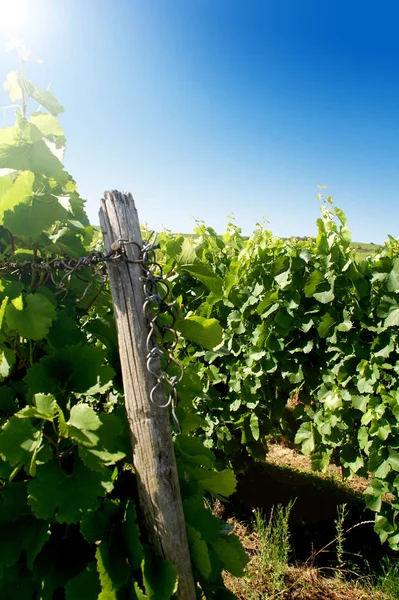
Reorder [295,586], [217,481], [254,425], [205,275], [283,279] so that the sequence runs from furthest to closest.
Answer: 1. [254,425]
2. [283,279]
3. [295,586]
4. [217,481]
5. [205,275]

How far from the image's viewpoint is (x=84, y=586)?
1235mm

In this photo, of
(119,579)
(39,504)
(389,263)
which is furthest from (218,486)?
(389,263)

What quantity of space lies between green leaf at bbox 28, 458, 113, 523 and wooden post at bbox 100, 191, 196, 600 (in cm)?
18

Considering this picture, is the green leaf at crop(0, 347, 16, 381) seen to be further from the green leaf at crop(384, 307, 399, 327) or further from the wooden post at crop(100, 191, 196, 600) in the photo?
the green leaf at crop(384, 307, 399, 327)

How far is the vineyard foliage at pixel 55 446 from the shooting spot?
3.84 ft

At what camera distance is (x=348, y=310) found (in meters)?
3.19

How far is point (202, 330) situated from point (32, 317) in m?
0.59

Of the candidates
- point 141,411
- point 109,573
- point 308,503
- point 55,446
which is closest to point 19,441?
point 55,446

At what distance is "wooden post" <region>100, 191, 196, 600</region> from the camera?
1.33m

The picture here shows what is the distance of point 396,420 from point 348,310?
86 cm

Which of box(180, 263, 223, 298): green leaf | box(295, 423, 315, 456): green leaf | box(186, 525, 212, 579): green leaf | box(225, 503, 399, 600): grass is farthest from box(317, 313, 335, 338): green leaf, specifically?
box(186, 525, 212, 579): green leaf

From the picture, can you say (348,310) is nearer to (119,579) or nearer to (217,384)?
(217,384)

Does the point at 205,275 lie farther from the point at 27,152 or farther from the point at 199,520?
the point at 199,520

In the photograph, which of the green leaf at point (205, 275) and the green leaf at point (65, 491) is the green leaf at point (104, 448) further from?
the green leaf at point (205, 275)
